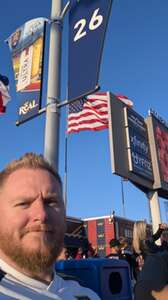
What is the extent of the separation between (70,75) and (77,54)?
308 millimetres

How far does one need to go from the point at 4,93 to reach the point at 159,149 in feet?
27.8

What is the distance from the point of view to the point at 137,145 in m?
12.7

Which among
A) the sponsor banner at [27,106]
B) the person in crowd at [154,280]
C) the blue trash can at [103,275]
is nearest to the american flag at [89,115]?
the sponsor banner at [27,106]

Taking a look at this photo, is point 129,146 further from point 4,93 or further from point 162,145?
point 4,93

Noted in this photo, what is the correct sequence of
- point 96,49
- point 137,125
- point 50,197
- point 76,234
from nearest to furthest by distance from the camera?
point 50,197
point 96,49
point 137,125
point 76,234

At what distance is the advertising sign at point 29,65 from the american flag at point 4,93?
5.61 feet

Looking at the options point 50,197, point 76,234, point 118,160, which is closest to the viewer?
point 50,197

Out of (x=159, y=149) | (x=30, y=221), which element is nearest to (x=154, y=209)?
(x=159, y=149)

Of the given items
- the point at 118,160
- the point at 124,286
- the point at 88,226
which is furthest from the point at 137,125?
the point at 88,226

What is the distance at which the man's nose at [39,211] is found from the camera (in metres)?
1.50

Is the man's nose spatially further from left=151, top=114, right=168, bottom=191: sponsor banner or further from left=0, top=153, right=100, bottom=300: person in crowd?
left=151, top=114, right=168, bottom=191: sponsor banner

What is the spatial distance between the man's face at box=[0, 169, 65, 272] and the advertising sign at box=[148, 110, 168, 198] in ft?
41.0

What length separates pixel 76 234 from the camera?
109 feet

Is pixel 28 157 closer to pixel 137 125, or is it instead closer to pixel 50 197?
pixel 50 197
